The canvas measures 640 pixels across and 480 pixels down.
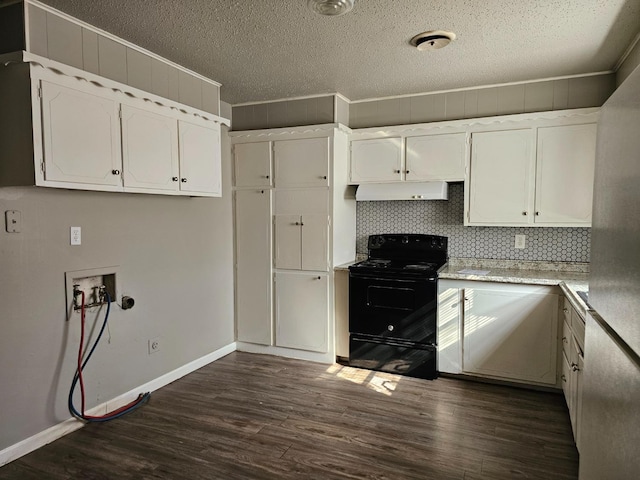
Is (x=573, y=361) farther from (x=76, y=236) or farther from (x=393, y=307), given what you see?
(x=76, y=236)

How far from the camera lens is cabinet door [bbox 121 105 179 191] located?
265 cm

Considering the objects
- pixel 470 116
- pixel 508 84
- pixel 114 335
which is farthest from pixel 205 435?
pixel 508 84

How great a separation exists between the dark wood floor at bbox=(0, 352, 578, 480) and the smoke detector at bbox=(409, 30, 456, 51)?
2.38 metres

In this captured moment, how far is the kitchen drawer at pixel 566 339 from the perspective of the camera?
8.74ft

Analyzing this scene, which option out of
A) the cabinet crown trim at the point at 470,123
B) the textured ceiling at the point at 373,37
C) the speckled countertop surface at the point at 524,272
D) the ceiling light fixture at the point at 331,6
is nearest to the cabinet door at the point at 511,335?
the speckled countertop surface at the point at 524,272

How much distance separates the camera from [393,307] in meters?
3.53

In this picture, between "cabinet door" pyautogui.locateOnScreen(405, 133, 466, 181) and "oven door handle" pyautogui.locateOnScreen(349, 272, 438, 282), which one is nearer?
"oven door handle" pyautogui.locateOnScreen(349, 272, 438, 282)

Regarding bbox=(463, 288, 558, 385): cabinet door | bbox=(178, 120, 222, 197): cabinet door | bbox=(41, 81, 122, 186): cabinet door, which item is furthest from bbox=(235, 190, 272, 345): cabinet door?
bbox=(463, 288, 558, 385): cabinet door

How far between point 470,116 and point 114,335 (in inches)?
127

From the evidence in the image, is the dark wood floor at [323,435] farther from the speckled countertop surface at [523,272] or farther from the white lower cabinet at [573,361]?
the speckled countertop surface at [523,272]

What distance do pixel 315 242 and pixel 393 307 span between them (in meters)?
0.90

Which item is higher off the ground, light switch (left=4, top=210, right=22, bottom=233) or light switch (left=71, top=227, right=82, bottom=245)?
light switch (left=4, top=210, right=22, bottom=233)

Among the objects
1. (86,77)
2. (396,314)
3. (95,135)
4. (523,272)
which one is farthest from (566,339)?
(86,77)

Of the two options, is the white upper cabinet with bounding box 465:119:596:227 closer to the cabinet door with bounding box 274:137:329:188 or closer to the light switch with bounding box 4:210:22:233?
the cabinet door with bounding box 274:137:329:188
